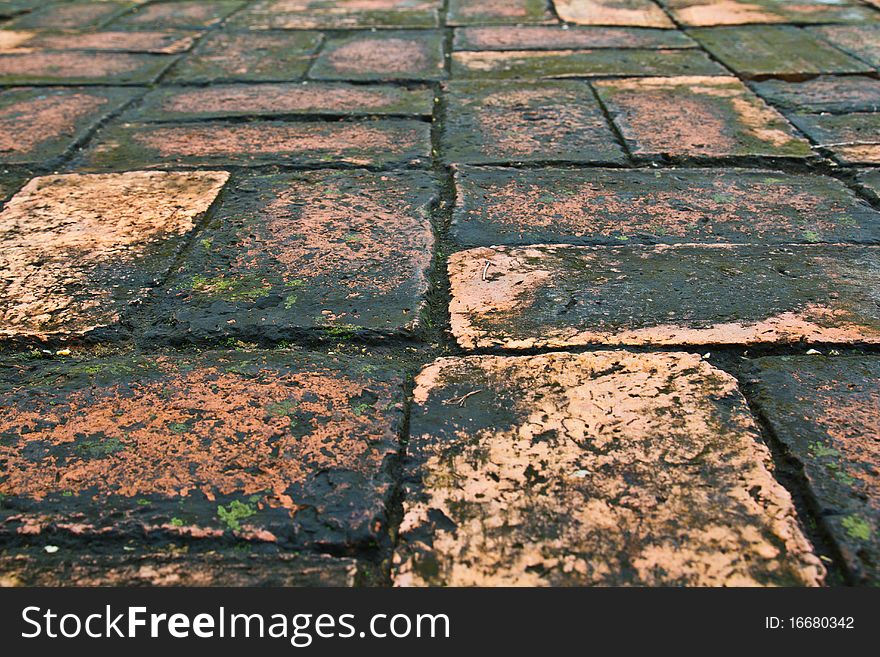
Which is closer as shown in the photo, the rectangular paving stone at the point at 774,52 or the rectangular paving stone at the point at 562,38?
the rectangular paving stone at the point at 774,52

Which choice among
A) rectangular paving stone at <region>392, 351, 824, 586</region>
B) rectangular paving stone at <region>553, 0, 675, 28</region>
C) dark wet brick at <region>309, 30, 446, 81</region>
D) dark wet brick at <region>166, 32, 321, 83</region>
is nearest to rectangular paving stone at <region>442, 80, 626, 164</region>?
dark wet brick at <region>309, 30, 446, 81</region>

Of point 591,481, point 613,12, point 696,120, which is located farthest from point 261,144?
point 613,12

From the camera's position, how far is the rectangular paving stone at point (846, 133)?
2.39 m

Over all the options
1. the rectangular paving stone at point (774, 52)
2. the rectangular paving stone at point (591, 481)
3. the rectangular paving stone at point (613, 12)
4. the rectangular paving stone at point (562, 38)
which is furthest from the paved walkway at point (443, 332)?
the rectangular paving stone at point (613, 12)

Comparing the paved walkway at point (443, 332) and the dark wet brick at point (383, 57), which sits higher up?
the dark wet brick at point (383, 57)

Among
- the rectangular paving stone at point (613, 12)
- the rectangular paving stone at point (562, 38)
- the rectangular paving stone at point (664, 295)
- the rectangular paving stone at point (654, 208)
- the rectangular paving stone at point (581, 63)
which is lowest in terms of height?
the rectangular paving stone at point (664, 295)

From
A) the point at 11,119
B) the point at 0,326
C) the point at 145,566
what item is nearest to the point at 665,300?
the point at 145,566

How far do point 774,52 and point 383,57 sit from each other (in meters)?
1.71

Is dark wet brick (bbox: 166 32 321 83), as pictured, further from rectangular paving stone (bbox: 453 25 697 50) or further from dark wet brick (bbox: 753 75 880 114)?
dark wet brick (bbox: 753 75 880 114)

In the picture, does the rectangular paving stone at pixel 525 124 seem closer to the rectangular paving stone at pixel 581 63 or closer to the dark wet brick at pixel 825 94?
the rectangular paving stone at pixel 581 63

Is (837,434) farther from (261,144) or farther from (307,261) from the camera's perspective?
(261,144)

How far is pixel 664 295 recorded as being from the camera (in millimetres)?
1660

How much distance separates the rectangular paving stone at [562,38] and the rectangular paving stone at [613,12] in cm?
15

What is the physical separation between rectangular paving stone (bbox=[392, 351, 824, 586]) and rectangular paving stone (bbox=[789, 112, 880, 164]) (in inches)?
53.3
